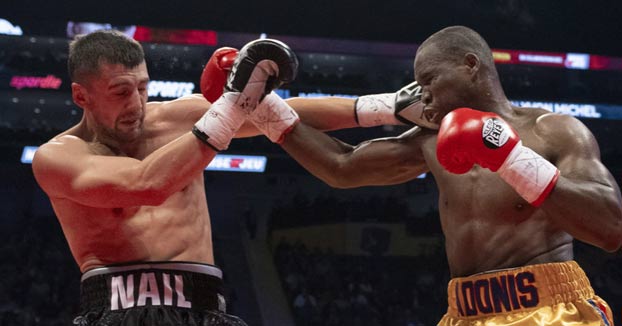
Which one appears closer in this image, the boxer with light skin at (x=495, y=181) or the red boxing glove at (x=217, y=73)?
the boxer with light skin at (x=495, y=181)

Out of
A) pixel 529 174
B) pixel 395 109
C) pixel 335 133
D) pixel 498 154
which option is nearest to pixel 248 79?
pixel 395 109

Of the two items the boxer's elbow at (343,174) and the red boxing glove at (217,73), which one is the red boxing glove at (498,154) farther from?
the red boxing glove at (217,73)

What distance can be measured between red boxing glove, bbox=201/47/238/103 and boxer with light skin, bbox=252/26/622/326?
34 centimetres

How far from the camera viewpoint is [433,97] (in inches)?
109

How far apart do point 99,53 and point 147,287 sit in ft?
2.76

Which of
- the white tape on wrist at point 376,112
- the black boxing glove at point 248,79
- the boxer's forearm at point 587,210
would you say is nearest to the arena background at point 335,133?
the white tape on wrist at point 376,112

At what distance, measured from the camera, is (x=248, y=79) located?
2.59 m

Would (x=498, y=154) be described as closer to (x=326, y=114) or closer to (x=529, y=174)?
(x=529, y=174)

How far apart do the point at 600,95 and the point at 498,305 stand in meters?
12.7

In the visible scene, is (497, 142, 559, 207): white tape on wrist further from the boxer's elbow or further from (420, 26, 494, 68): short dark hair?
the boxer's elbow

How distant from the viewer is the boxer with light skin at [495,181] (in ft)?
7.72

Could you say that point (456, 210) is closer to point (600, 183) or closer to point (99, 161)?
point (600, 183)

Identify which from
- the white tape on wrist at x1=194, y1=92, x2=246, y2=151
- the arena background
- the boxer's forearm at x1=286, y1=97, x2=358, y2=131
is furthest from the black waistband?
the arena background

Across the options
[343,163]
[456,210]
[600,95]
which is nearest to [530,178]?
[456,210]
